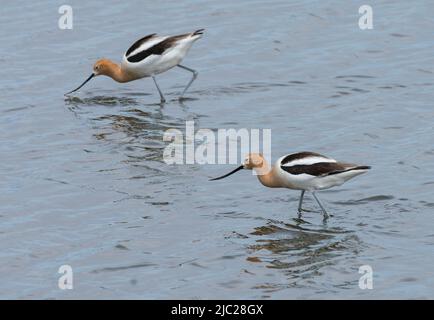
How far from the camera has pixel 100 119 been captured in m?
21.5

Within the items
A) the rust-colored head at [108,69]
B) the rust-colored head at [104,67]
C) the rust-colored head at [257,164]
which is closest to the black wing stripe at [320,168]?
the rust-colored head at [257,164]

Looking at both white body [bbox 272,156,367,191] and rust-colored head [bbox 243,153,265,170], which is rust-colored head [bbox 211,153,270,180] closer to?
rust-colored head [bbox 243,153,265,170]

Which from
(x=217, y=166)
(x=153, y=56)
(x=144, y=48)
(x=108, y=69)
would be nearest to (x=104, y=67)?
(x=108, y=69)

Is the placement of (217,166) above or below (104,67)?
below

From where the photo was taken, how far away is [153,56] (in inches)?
878

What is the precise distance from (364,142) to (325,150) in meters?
0.70

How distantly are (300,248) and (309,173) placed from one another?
1260 mm

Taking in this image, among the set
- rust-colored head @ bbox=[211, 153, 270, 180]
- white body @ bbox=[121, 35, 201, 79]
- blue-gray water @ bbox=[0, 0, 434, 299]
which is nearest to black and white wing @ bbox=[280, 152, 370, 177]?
rust-colored head @ bbox=[211, 153, 270, 180]

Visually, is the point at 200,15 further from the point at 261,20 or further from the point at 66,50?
the point at 66,50

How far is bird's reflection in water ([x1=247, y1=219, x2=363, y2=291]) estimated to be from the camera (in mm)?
14461

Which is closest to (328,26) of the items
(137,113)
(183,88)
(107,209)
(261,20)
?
(261,20)

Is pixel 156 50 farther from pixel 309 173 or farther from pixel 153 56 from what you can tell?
pixel 309 173

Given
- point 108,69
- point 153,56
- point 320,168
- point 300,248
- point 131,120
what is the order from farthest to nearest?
point 108,69 < point 153,56 < point 131,120 < point 320,168 < point 300,248

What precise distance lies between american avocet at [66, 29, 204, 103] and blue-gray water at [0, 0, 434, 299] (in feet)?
1.68
